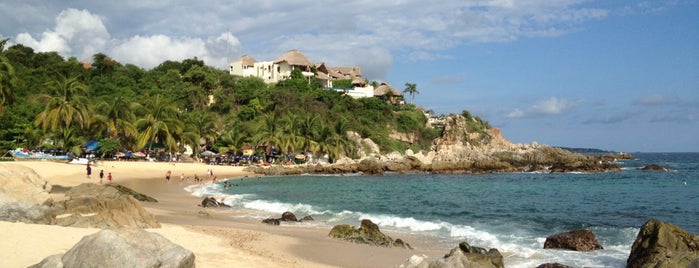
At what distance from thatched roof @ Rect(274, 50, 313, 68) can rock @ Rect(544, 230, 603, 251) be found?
78.7 metres

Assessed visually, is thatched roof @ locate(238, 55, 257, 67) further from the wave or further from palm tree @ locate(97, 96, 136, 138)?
the wave

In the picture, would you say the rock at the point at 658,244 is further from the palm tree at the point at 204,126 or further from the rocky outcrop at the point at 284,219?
the palm tree at the point at 204,126

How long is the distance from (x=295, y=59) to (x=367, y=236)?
78.3m

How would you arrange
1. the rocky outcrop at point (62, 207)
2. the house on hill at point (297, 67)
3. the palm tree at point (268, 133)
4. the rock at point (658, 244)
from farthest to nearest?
the house on hill at point (297, 67)
the palm tree at point (268, 133)
the rocky outcrop at point (62, 207)
the rock at point (658, 244)

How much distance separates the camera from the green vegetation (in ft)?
174

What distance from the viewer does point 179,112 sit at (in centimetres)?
6694

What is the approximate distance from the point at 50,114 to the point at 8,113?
4444 mm

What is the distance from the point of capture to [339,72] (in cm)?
10606

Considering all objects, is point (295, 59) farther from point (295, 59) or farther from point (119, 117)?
point (119, 117)

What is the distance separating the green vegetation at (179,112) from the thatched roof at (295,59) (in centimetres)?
520

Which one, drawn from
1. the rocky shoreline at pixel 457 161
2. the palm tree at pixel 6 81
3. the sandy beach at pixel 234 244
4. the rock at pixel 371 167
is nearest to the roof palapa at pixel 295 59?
the rocky shoreline at pixel 457 161

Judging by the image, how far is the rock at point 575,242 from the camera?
14.2 meters

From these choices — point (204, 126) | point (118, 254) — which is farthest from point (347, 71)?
point (118, 254)

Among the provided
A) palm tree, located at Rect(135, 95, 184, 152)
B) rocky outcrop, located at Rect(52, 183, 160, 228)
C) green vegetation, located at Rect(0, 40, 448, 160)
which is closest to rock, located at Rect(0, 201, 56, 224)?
rocky outcrop, located at Rect(52, 183, 160, 228)
